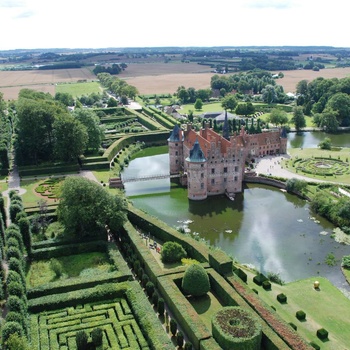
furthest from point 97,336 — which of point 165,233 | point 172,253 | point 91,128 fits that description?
point 91,128

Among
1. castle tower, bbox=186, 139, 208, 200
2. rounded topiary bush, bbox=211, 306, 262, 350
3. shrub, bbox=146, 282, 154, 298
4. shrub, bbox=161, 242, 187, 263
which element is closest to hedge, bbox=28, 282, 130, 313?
shrub, bbox=146, 282, 154, 298

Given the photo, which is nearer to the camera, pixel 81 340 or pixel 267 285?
pixel 81 340

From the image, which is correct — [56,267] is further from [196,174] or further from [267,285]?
[196,174]

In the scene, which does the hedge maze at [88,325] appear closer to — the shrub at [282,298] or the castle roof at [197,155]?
the shrub at [282,298]

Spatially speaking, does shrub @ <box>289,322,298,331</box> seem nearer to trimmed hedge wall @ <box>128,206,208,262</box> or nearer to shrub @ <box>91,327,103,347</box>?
A: trimmed hedge wall @ <box>128,206,208,262</box>

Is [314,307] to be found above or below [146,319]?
below

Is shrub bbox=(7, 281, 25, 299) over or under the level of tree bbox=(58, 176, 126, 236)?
under

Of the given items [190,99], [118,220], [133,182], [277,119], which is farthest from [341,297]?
[190,99]
